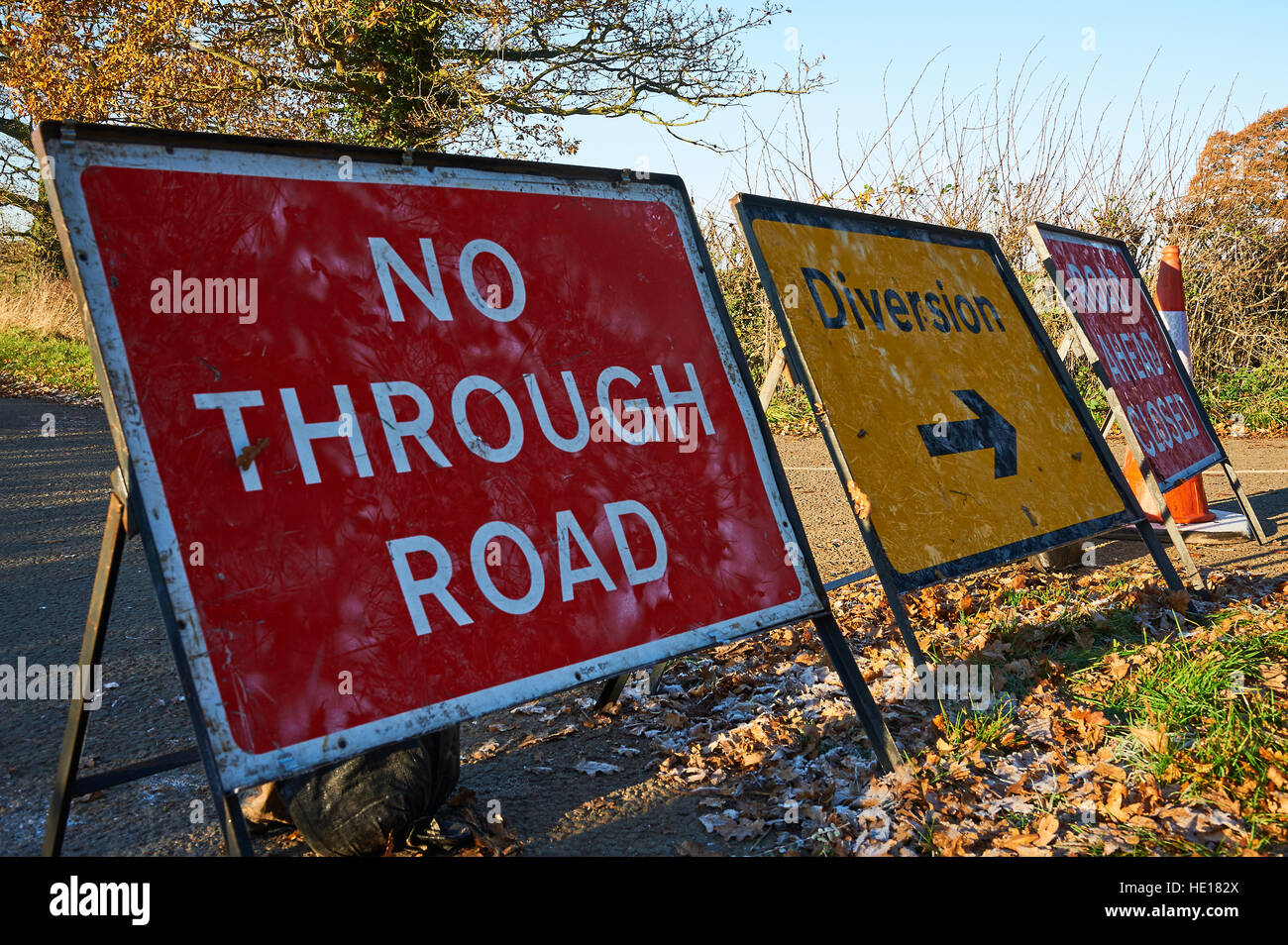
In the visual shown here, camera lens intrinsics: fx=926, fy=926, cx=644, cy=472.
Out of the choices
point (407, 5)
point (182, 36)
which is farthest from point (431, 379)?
point (182, 36)

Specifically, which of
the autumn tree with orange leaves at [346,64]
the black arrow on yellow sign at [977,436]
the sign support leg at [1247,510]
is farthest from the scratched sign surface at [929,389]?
the autumn tree with orange leaves at [346,64]

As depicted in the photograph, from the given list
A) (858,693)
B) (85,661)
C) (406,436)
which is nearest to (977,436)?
(858,693)

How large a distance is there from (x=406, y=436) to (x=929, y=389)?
2210mm

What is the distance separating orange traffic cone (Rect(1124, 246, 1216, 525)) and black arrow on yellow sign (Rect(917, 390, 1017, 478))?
256 cm

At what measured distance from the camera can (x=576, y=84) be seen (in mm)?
15133

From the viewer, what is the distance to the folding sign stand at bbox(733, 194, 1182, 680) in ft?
10.6

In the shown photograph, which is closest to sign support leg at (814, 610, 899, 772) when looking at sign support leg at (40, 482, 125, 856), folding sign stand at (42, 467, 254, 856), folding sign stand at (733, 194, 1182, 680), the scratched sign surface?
folding sign stand at (733, 194, 1182, 680)

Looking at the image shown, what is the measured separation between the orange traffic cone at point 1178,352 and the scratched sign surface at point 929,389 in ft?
6.74

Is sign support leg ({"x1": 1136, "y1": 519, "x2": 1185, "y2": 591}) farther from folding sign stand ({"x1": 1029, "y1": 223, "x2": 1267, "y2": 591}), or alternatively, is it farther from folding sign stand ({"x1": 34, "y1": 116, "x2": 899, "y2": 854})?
folding sign stand ({"x1": 34, "y1": 116, "x2": 899, "y2": 854})

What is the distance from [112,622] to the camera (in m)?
4.35

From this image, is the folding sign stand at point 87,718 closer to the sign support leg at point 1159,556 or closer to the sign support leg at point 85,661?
the sign support leg at point 85,661

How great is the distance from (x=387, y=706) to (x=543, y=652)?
0.40 meters

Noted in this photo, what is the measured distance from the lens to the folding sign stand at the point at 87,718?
1.81 meters

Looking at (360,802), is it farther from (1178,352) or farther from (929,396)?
(1178,352)
